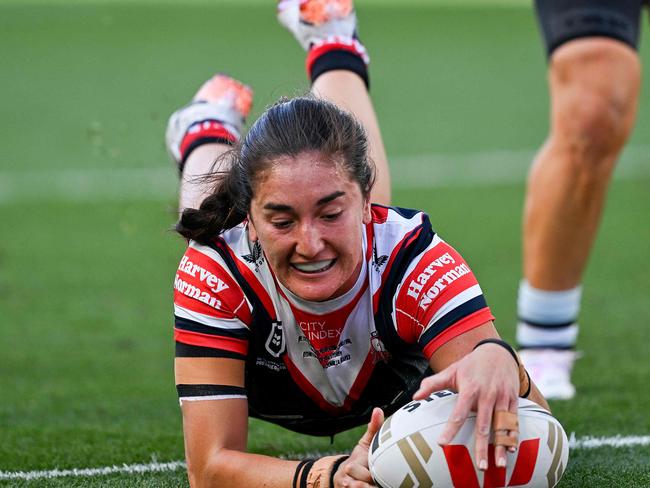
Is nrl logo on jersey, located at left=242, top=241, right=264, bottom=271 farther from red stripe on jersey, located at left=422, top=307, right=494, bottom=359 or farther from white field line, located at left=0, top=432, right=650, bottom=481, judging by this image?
white field line, located at left=0, top=432, right=650, bottom=481

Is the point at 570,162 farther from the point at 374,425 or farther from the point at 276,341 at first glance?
the point at 374,425

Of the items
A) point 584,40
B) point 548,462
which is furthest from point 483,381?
point 584,40

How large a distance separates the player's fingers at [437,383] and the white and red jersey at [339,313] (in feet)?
1.07

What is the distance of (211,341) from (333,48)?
1.90 meters

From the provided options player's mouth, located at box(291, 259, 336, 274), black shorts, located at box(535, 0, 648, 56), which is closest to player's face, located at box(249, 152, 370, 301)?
player's mouth, located at box(291, 259, 336, 274)

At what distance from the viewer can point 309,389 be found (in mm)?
3742

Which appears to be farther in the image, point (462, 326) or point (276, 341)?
point (276, 341)

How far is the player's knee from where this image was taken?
16.2 ft

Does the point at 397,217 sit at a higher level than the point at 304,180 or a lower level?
lower

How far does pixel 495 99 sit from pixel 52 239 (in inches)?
311

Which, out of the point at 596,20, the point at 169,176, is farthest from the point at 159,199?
the point at 596,20

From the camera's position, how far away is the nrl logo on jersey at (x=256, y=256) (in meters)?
3.55

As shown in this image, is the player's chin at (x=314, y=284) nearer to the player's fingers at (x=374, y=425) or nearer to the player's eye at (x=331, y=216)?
the player's eye at (x=331, y=216)

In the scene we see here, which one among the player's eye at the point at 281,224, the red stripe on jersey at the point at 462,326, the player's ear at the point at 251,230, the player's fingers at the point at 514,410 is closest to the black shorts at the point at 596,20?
the red stripe on jersey at the point at 462,326
